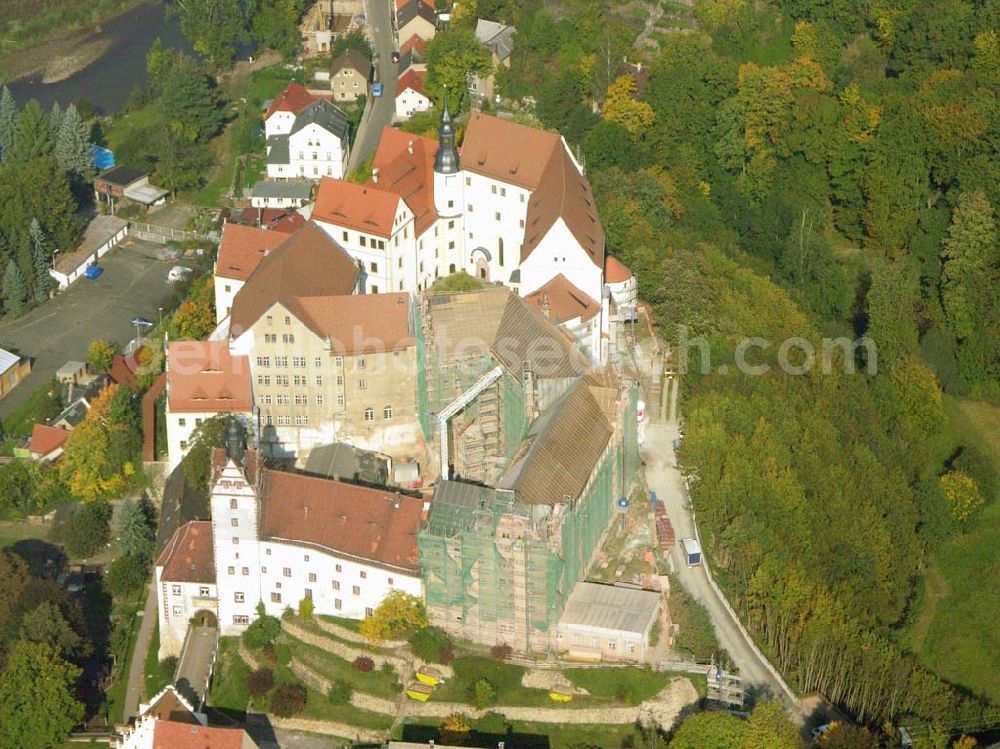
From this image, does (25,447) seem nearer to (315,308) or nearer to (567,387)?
(315,308)

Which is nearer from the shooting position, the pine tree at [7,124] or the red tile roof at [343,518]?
the red tile roof at [343,518]

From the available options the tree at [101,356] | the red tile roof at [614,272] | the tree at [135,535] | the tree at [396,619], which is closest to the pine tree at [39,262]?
the tree at [101,356]

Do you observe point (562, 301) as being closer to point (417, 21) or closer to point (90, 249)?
point (90, 249)

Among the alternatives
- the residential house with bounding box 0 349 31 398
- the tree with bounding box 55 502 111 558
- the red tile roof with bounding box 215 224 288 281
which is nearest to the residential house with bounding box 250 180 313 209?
the red tile roof with bounding box 215 224 288 281

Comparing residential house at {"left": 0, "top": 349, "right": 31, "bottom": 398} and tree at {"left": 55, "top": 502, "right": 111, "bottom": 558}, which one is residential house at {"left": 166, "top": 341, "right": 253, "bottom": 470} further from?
residential house at {"left": 0, "top": 349, "right": 31, "bottom": 398}

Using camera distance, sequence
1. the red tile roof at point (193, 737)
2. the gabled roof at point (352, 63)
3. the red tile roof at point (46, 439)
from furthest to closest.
Result: the gabled roof at point (352, 63)
the red tile roof at point (46, 439)
the red tile roof at point (193, 737)

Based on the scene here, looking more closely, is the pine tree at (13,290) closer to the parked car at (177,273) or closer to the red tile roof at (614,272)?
the parked car at (177,273)

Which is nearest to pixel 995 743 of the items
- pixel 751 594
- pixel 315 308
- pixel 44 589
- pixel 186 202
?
pixel 751 594
